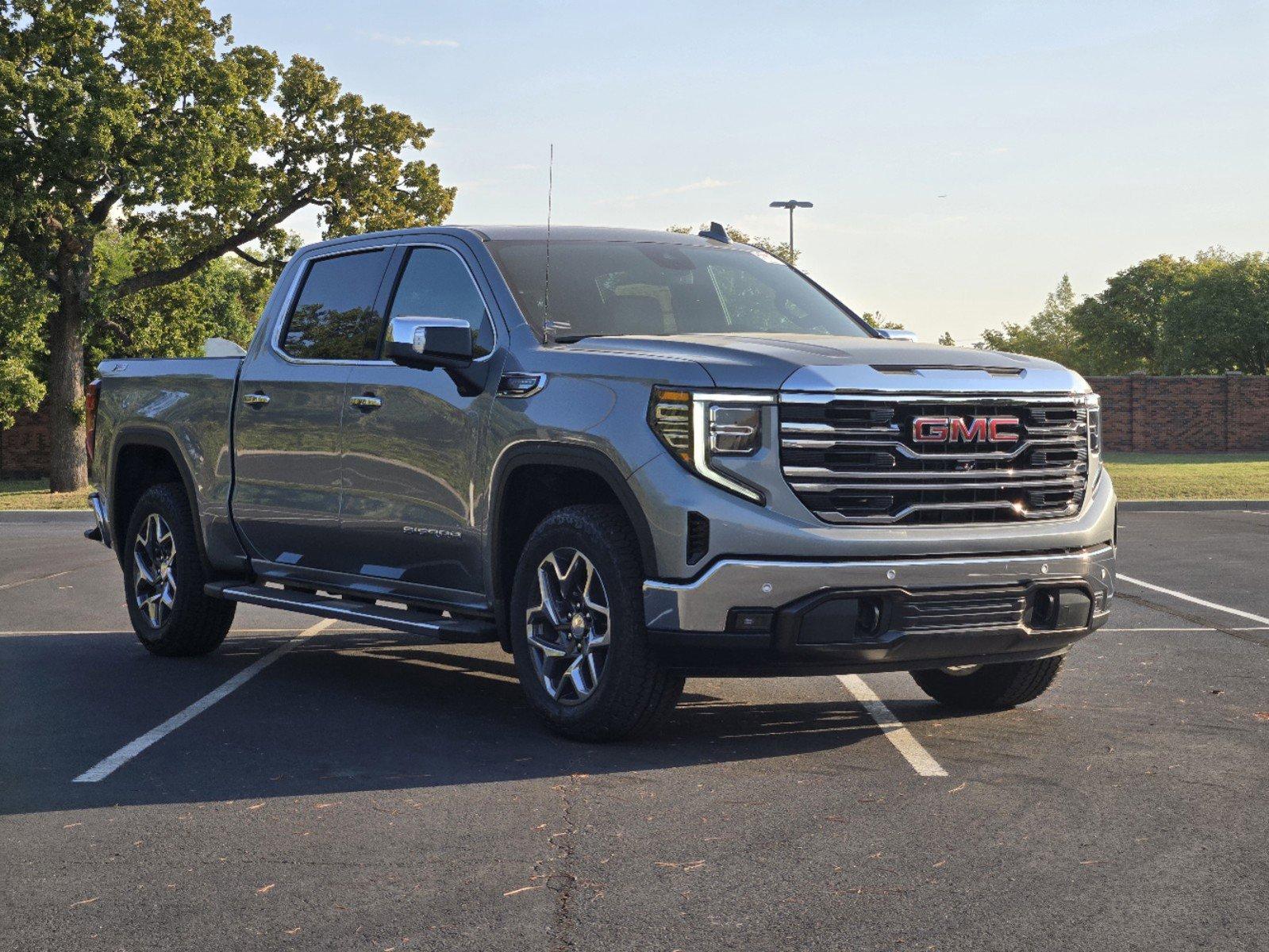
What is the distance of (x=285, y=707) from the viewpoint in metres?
7.81

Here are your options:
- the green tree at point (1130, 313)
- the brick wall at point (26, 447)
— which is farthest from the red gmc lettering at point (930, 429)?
the green tree at point (1130, 313)

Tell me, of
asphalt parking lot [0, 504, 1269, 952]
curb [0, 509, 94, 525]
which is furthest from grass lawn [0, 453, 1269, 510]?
asphalt parking lot [0, 504, 1269, 952]

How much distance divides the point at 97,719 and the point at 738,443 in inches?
132

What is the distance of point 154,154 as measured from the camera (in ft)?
105

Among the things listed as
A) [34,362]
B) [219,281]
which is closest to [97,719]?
[34,362]

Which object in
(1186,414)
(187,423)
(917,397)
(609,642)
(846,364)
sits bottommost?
(1186,414)

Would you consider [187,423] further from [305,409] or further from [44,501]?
[44,501]

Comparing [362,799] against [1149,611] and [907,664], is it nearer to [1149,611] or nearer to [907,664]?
[907,664]

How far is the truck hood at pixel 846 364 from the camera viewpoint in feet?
20.2

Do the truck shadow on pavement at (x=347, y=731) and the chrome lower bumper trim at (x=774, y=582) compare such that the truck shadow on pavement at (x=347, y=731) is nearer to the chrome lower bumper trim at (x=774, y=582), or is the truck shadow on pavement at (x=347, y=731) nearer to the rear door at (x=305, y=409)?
the chrome lower bumper trim at (x=774, y=582)

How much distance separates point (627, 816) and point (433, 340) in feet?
7.70

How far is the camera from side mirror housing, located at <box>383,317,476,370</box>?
274 inches

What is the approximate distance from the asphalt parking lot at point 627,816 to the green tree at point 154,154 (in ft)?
80.1

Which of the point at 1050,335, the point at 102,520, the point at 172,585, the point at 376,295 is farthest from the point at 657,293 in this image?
the point at 1050,335
